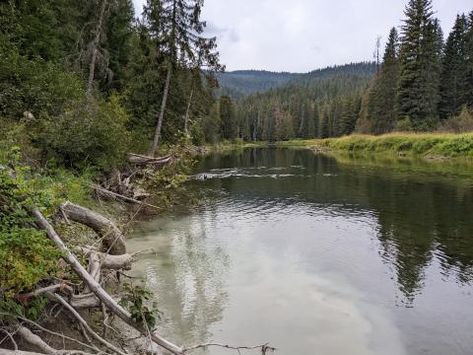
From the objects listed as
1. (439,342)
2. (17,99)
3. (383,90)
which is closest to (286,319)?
(439,342)

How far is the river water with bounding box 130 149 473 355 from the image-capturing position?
8484 mm

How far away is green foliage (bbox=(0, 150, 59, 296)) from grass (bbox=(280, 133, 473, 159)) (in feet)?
143

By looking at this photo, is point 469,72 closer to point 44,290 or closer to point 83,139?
point 83,139

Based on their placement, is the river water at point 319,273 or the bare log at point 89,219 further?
the bare log at point 89,219

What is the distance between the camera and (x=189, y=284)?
36.3 feet

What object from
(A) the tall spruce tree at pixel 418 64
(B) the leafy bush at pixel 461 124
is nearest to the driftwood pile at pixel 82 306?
(B) the leafy bush at pixel 461 124

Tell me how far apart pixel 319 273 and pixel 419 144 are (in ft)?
139

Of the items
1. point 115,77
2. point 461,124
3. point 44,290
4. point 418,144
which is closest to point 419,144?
point 418,144

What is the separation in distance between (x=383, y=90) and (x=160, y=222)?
6165 centimetres

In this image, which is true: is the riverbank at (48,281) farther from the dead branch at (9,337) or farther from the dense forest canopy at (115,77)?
the dense forest canopy at (115,77)

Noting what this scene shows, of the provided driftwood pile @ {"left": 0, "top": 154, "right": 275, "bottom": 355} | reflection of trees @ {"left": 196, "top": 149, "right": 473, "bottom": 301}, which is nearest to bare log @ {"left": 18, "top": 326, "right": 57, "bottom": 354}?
driftwood pile @ {"left": 0, "top": 154, "right": 275, "bottom": 355}

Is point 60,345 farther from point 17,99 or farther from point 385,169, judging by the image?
point 385,169

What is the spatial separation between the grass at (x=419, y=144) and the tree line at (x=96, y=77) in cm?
2551

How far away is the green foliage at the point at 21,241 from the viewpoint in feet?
17.9
